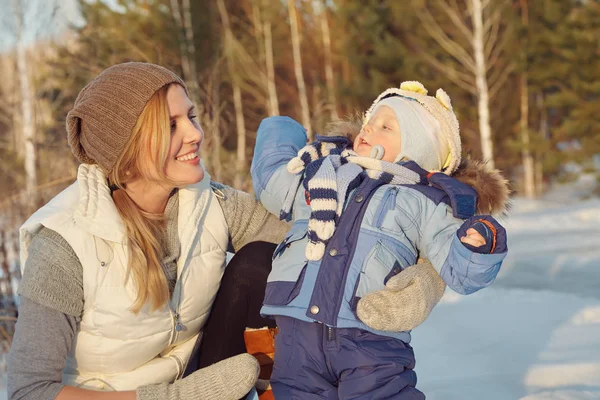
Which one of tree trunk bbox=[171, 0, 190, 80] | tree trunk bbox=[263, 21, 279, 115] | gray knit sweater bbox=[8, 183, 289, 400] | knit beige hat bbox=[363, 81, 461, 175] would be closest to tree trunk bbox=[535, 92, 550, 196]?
tree trunk bbox=[263, 21, 279, 115]

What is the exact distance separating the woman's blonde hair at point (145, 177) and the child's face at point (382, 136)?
60 centimetres

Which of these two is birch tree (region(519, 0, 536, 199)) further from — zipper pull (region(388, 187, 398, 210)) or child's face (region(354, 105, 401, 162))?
zipper pull (region(388, 187, 398, 210))

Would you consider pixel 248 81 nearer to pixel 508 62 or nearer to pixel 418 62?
pixel 418 62

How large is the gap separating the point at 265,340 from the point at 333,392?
333 millimetres

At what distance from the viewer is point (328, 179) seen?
1.87 m

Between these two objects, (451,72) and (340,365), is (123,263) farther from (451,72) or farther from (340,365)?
(451,72)

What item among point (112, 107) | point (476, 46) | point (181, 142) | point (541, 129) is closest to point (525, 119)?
point (541, 129)

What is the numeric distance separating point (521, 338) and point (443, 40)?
10.7m

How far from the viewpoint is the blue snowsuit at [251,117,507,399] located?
1745 mm

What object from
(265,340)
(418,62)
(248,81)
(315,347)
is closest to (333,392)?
(315,347)

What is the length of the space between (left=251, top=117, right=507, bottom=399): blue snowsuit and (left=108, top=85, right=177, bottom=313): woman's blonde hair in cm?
34

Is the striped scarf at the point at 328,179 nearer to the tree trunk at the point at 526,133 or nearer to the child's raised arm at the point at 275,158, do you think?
the child's raised arm at the point at 275,158

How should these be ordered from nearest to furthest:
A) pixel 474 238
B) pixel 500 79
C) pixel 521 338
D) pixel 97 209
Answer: pixel 474 238
pixel 97 209
pixel 521 338
pixel 500 79

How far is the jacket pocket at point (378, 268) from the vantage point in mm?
1780
